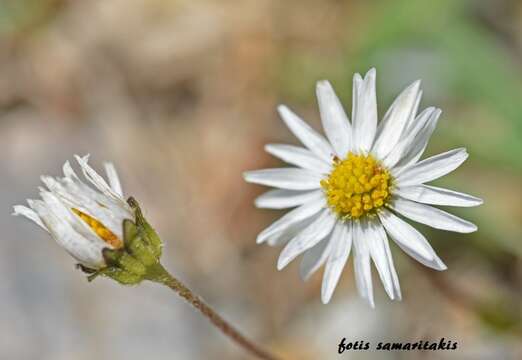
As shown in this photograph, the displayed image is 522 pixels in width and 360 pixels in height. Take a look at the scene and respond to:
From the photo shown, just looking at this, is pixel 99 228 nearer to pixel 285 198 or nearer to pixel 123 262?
pixel 123 262

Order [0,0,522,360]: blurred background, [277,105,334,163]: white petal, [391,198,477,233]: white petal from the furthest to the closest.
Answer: [0,0,522,360]: blurred background < [277,105,334,163]: white petal < [391,198,477,233]: white petal

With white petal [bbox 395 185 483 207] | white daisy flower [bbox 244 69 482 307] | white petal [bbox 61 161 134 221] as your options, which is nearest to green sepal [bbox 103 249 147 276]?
white petal [bbox 61 161 134 221]

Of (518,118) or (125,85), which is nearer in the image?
(518,118)

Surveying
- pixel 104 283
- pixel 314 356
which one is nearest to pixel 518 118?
pixel 314 356

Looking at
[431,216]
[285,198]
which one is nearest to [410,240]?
[431,216]

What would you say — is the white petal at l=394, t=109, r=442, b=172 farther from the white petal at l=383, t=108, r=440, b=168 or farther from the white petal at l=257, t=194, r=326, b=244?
the white petal at l=257, t=194, r=326, b=244

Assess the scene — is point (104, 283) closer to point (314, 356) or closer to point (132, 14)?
point (314, 356)

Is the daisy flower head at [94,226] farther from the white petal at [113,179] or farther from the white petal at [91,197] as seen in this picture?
the white petal at [113,179]

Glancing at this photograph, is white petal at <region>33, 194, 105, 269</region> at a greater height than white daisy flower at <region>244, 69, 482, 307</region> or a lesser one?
lesser
